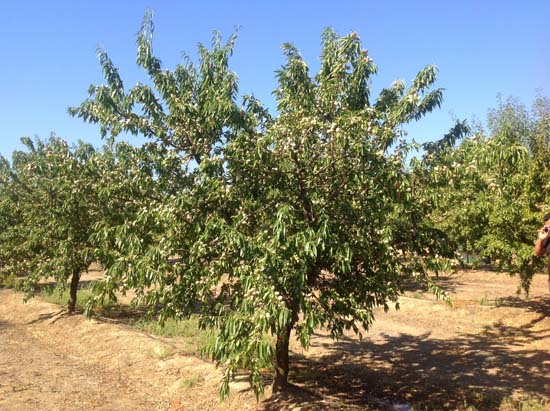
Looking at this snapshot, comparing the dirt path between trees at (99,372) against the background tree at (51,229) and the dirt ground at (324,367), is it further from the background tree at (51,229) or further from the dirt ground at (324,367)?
the background tree at (51,229)

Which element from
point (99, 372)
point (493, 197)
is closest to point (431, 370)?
point (493, 197)

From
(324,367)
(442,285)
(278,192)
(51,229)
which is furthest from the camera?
(442,285)

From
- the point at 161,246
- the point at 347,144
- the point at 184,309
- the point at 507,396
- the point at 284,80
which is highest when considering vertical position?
the point at 284,80

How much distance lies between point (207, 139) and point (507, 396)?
324 inches

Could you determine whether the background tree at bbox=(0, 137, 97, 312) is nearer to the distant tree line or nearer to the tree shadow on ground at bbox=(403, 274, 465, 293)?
the distant tree line

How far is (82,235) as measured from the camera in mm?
15336

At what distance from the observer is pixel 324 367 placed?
37.3 feet

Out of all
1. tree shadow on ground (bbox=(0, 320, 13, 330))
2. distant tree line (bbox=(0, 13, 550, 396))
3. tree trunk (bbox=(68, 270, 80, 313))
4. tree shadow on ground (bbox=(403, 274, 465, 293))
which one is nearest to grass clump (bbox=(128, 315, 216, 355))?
→ tree trunk (bbox=(68, 270, 80, 313))

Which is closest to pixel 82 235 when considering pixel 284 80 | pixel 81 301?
pixel 81 301

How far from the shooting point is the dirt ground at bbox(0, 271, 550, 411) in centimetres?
916

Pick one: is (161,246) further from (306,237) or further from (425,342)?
(425,342)

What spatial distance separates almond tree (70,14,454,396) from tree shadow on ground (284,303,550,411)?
11.1 feet

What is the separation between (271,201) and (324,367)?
6.43 meters

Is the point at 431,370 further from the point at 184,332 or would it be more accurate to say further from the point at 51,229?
the point at 51,229
